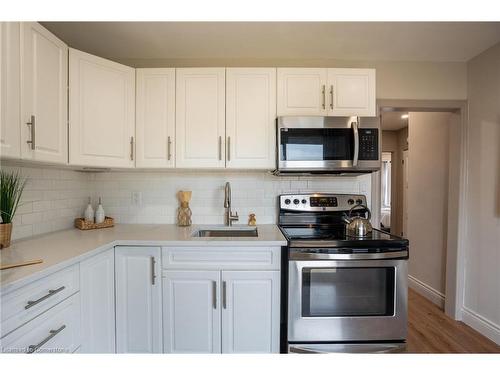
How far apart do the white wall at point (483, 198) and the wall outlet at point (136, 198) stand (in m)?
2.98

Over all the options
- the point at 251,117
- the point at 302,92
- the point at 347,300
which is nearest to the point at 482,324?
the point at 347,300

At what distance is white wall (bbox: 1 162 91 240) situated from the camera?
1633 millimetres

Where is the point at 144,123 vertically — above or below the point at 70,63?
below

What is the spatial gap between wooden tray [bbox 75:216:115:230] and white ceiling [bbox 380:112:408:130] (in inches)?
153

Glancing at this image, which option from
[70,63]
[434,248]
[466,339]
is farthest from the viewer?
[434,248]

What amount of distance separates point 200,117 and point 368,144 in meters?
1.27

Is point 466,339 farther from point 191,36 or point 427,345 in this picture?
point 191,36

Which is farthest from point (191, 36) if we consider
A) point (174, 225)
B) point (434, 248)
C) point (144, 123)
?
point (434, 248)

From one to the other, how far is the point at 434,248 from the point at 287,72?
8.18 ft

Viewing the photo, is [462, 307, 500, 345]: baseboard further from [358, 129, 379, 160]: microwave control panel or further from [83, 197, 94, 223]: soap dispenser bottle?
[83, 197, 94, 223]: soap dispenser bottle

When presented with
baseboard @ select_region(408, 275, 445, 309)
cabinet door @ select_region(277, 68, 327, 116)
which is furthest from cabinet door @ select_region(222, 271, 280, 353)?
baseboard @ select_region(408, 275, 445, 309)

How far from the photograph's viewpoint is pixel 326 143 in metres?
1.88

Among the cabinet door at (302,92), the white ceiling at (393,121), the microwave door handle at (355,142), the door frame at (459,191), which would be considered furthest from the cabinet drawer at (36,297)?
the white ceiling at (393,121)

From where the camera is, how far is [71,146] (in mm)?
1628
